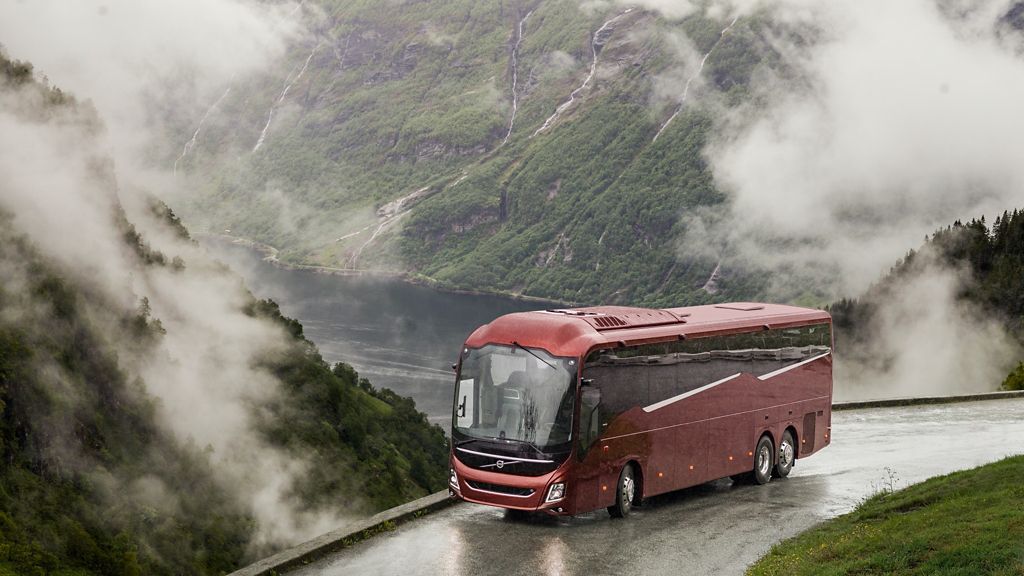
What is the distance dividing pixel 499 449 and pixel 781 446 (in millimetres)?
11472

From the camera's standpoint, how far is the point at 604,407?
87.8 feet

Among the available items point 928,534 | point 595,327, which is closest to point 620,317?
point 595,327

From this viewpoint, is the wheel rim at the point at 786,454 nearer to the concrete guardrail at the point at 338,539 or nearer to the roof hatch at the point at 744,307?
the roof hatch at the point at 744,307

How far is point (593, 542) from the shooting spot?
82.8 ft

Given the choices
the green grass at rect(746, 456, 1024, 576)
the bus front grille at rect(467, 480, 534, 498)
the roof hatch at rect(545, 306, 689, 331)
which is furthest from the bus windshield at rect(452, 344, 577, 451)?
the green grass at rect(746, 456, 1024, 576)

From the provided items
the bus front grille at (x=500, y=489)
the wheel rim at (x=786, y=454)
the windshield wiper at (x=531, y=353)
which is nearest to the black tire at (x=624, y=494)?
the bus front grille at (x=500, y=489)

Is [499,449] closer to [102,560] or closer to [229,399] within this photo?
[102,560]

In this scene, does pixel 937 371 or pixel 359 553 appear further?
pixel 937 371

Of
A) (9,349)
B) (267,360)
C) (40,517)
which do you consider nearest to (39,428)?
(9,349)

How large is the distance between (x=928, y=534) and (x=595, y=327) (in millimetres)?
8934

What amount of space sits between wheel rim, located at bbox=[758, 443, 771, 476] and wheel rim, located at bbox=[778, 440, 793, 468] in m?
0.63

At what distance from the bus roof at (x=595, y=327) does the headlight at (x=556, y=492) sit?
2928 mm

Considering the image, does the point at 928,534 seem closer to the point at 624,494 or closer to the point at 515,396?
the point at 624,494

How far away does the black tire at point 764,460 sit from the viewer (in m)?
32.7
